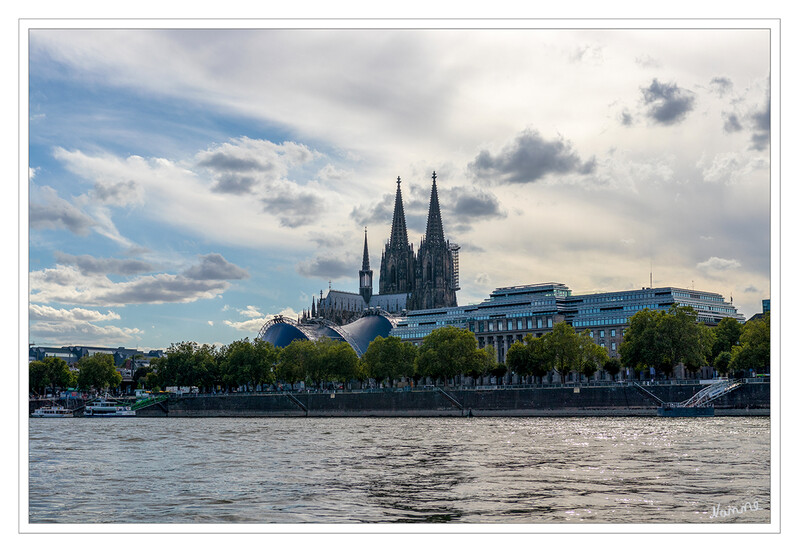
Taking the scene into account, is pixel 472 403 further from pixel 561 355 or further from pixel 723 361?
pixel 723 361

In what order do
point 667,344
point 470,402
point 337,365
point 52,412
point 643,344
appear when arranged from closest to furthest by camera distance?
point 667,344, point 643,344, point 470,402, point 52,412, point 337,365

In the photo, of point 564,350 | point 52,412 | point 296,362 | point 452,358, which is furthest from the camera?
point 296,362

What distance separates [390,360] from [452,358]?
12907 mm

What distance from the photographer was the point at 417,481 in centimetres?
3247

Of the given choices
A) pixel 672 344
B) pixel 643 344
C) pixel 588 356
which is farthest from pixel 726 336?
pixel 588 356

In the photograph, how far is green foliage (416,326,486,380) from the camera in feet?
409

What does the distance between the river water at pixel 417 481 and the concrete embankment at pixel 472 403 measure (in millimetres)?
34024

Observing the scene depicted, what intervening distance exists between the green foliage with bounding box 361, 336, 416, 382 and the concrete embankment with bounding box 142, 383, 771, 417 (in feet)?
44.0

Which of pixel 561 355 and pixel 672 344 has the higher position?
pixel 672 344

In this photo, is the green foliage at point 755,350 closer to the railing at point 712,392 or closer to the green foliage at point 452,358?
the railing at point 712,392

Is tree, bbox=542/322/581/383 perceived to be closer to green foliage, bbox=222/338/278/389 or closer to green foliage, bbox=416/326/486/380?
green foliage, bbox=416/326/486/380

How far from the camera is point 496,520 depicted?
77.1 ft

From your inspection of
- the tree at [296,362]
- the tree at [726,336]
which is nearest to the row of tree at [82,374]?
the tree at [296,362]

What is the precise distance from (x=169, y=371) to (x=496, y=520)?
141m
